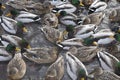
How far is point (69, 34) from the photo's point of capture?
8195 mm

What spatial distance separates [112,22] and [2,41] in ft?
10.2

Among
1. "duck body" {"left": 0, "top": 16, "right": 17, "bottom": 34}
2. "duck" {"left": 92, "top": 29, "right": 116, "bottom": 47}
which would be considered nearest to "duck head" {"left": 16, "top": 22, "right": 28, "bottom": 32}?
"duck body" {"left": 0, "top": 16, "right": 17, "bottom": 34}

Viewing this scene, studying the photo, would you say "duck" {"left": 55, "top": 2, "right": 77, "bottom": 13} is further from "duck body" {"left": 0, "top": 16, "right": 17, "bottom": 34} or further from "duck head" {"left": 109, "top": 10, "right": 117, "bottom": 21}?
"duck body" {"left": 0, "top": 16, "right": 17, "bottom": 34}

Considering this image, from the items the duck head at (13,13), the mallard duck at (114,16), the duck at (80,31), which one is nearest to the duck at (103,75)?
the duck at (80,31)

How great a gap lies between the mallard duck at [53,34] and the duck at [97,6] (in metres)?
1.45

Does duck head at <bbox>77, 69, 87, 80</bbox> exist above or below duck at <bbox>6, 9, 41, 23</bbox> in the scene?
below

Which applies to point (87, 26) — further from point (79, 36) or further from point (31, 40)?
point (31, 40)

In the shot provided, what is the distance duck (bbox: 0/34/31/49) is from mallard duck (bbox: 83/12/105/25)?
1800 millimetres

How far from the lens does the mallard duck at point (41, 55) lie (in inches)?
293

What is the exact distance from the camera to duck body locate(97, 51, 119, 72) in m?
7.13

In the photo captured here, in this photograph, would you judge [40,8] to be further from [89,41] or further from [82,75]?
[82,75]

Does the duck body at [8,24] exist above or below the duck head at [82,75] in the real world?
above

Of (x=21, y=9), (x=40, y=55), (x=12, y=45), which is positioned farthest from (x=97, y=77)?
(x=21, y=9)

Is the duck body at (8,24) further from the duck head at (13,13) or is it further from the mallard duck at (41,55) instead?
the mallard duck at (41,55)
